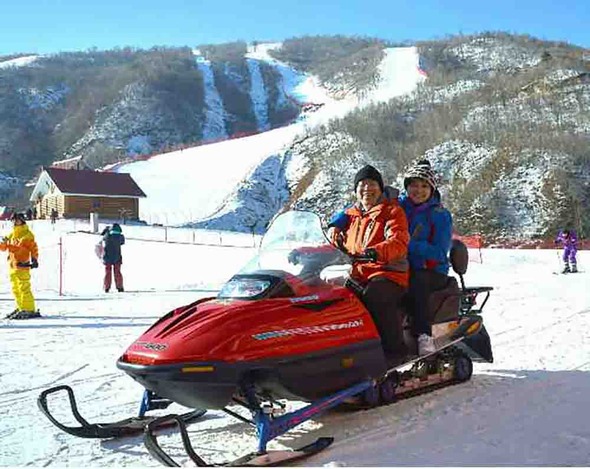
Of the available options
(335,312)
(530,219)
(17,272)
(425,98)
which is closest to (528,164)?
(530,219)

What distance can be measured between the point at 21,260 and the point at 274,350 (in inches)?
324

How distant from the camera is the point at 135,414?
504 centimetres

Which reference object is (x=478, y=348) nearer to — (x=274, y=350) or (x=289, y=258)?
(x=289, y=258)

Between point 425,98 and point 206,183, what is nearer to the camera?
point 206,183

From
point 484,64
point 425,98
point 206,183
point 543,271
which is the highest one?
point 484,64

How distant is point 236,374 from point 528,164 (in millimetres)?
43858

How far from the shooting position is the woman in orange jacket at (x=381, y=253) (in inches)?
A: 187

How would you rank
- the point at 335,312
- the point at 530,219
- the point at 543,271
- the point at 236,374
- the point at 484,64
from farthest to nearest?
the point at 484,64 → the point at 530,219 → the point at 543,271 → the point at 335,312 → the point at 236,374

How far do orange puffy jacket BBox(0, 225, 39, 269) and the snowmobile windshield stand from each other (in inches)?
290

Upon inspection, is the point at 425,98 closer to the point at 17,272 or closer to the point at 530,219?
the point at 530,219

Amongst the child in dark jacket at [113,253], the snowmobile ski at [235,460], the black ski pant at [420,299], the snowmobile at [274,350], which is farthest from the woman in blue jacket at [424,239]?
the child in dark jacket at [113,253]

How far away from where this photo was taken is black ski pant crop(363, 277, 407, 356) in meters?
4.74

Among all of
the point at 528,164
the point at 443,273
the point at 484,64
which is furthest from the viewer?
the point at 484,64

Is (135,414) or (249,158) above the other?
(249,158)
